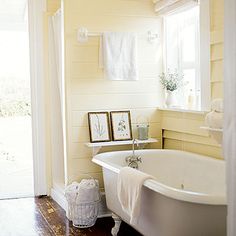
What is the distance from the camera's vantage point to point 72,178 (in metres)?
4.02

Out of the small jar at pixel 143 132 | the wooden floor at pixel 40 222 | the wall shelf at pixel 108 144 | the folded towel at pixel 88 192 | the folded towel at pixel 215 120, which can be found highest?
the folded towel at pixel 215 120

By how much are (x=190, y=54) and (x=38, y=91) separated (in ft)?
6.20

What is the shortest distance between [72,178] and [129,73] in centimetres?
121

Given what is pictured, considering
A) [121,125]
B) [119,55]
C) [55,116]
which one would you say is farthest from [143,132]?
[55,116]

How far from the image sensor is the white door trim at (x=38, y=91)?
475cm

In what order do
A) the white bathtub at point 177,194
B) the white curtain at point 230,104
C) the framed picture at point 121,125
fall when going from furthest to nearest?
the framed picture at point 121,125 < the white bathtub at point 177,194 < the white curtain at point 230,104

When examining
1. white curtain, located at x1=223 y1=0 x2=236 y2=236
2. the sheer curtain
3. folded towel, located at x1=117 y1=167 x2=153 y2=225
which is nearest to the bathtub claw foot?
folded towel, located at x1=117 y1=167 x2=153 y2=225

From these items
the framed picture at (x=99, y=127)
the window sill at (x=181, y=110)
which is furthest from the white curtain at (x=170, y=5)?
the framed picture at (x=99, y=127)

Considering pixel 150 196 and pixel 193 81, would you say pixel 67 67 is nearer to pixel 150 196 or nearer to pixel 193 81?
pixel 193 81

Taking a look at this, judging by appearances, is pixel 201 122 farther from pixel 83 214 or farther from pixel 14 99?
pixel 14 99

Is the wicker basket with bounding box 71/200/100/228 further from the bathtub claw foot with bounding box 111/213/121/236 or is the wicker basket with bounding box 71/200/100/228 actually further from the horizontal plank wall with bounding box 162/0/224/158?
the horizontal plank wall with bounding box 162/0/224/158

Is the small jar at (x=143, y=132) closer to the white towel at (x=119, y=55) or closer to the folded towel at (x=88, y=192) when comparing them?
the white towel at (x=119, y=55)

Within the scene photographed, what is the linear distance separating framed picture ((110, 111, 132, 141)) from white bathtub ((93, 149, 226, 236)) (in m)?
0.28

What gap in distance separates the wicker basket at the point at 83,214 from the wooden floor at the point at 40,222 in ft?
0.20
